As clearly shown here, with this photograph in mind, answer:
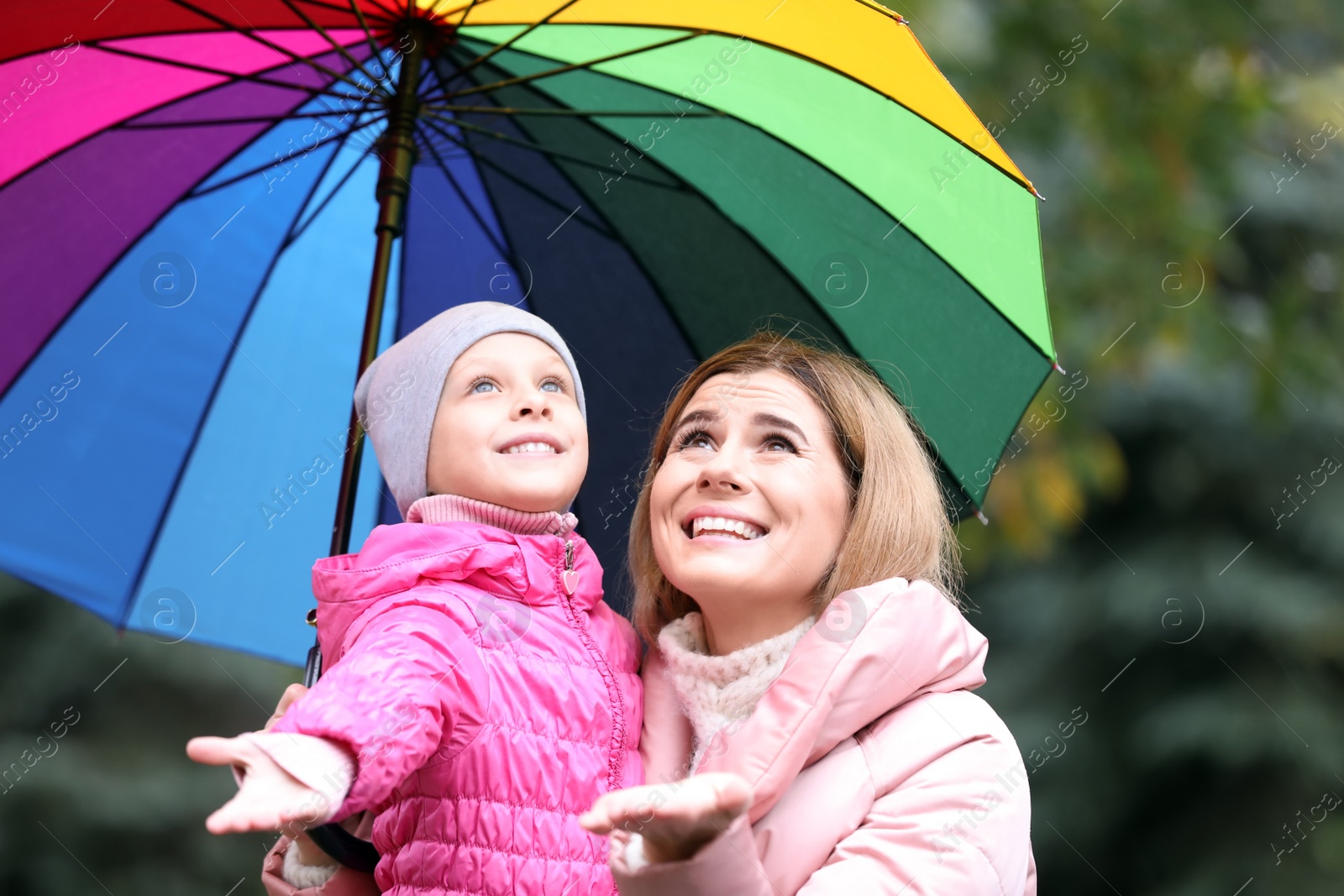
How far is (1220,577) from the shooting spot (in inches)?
257

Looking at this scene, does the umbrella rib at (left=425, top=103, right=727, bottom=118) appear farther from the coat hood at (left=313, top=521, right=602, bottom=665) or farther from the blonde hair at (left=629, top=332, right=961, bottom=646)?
the coat hood at (left=313, top=521, right=602, bottom=665)

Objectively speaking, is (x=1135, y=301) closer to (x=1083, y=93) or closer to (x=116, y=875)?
(x=1083, y=93)

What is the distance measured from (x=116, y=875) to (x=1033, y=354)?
18.8 feet

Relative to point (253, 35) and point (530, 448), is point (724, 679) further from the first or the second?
point (253, 35)

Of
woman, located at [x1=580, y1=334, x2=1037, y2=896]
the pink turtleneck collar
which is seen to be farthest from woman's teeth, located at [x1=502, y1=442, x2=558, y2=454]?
woman, located at [x1=580, y1=334, x2=1037, y2=896]

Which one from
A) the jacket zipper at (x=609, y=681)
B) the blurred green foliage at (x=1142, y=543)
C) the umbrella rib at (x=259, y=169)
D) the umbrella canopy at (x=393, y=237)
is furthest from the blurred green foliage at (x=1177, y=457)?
the jacket zipper at (x=609, y=681)

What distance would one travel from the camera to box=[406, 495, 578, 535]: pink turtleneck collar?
2.46 metres

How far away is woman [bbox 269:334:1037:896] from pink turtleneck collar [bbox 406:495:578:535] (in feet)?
0.77

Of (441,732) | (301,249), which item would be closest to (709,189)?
(301,249)

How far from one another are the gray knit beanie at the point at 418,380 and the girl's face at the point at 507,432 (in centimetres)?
2

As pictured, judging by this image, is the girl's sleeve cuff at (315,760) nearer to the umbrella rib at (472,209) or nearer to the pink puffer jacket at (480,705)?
the pink puffer jacket at (480,705)

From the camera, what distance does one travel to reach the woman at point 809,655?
2105mm

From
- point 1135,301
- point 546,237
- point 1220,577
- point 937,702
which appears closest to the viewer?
point 937,702

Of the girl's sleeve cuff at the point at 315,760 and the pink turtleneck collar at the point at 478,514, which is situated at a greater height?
the pink turtleneck collar at the point at 478,514
